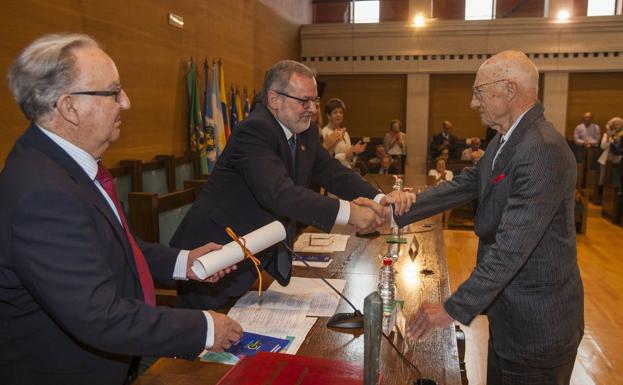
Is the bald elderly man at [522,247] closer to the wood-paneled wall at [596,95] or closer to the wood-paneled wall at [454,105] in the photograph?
the wood-paneled wall at [454,105]

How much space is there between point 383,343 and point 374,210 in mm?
864

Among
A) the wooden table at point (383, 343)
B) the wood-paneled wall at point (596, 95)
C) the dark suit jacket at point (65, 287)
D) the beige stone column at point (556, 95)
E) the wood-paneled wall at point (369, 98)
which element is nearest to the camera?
the dark suit jacket at point (65, 287)

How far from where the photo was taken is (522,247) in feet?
4.78

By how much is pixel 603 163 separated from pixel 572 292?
8045 mm

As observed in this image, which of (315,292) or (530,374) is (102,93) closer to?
(315,292)

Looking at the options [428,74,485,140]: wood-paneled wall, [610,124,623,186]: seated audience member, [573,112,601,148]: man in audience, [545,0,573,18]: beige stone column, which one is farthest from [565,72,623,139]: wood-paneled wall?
[610,124,623,186]: seated audience member

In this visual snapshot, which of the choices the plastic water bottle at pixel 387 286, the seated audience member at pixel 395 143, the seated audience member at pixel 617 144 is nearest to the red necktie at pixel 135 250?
the plastic water bottle at pixel 387 286

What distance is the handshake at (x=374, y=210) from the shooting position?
2041mm

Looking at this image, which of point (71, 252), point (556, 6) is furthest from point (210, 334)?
point (556, 6)

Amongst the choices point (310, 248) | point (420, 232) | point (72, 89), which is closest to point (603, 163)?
point (420, 232)

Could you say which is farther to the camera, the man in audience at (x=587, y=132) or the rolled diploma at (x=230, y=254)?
the man in audience at (x=587, y=132)

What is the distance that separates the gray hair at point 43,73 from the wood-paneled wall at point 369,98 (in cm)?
1065

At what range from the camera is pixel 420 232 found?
113 inches

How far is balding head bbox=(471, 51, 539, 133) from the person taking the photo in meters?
1.62
